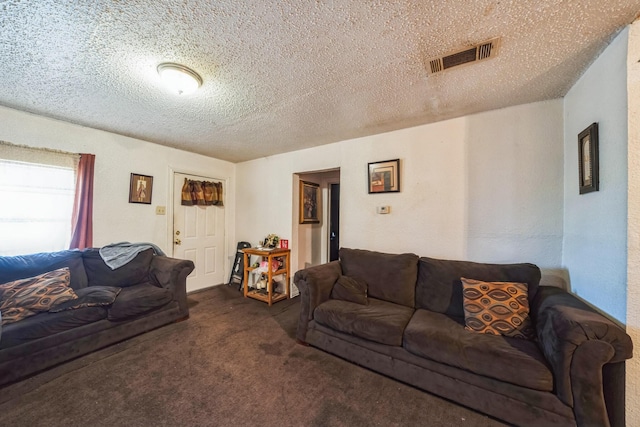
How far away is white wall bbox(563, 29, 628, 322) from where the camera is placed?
1.33 meters

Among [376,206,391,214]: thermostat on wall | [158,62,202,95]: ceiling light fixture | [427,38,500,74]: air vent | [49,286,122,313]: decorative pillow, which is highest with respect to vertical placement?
[427,38,500,74]: air vent

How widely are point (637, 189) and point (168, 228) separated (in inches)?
181

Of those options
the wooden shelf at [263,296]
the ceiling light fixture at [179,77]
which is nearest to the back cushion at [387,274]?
the wooden shelf at [263,296]

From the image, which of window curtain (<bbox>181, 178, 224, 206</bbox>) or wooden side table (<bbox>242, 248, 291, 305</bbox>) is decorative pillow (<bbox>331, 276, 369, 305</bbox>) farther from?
window curtain (<bbox>181, 178, 224, 206</bbox>)

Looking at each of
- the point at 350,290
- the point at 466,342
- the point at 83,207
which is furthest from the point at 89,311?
the point at 466,342

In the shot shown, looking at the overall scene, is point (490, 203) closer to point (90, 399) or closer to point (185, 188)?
point (90, 399)

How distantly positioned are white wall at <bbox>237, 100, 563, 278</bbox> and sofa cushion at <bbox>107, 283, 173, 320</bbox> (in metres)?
2.21

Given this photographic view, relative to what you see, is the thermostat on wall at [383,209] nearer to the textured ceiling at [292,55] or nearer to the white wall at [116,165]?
the textured ceiling at [292,55]

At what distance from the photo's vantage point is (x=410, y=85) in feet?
6.18

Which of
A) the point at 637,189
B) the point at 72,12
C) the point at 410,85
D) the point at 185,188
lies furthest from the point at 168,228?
the point at 637,189

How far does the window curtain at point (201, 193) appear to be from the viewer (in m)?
3.76

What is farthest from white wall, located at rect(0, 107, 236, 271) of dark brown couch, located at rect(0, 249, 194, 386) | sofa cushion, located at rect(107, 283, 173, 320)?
sofa cushion, located at rect(107, 283, 173, 320)

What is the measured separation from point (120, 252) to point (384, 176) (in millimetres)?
3273

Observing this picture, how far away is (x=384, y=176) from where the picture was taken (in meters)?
2.90
